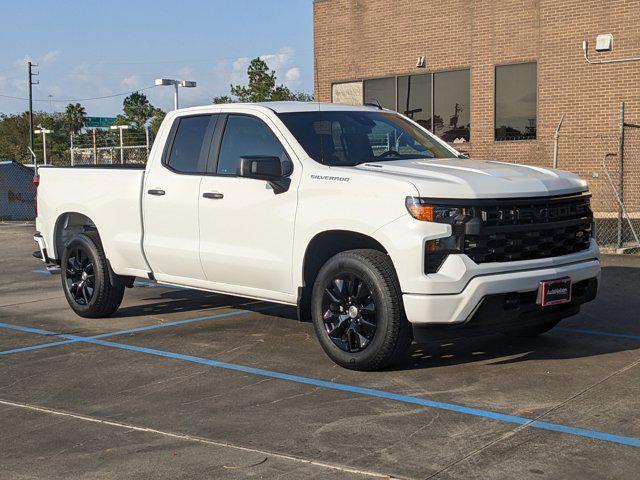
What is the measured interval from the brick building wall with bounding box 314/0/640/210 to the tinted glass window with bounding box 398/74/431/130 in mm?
261

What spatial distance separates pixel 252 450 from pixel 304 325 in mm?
3759

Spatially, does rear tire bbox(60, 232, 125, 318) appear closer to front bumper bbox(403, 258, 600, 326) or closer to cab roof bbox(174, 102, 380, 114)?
cab roof bbox(174, 102, 380, 114)

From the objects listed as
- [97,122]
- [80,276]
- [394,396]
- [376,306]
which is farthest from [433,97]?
[97,122]

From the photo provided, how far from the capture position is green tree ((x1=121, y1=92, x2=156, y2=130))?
8844 centimetres

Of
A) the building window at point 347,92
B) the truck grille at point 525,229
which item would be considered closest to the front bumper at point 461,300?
the truck grille at point 525,229

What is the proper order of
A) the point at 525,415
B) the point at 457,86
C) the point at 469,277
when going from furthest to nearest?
1. the point at 457,86
2. the point at 469,277
3. the point at 525,415

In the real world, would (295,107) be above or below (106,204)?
above

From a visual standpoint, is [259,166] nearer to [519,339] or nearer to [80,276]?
[519,339]

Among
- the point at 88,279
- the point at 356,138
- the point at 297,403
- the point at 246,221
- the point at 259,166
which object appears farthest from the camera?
the point at 88,279

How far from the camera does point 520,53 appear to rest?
21375mm

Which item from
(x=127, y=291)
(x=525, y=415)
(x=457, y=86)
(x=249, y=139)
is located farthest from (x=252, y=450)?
(x=457, y=86)

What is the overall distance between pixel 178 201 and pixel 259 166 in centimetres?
132

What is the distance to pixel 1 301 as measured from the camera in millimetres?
10703

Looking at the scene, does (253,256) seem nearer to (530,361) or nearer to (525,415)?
(530,361)
